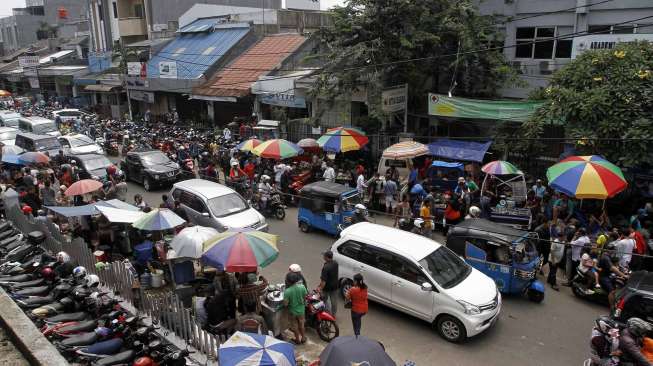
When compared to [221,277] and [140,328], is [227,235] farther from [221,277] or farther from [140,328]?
[140,328]

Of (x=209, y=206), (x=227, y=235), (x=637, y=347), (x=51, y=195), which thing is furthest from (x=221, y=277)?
(x=51, y=195)

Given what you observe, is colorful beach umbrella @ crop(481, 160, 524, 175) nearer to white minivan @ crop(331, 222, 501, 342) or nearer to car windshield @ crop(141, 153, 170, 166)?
white minivan @ crop(331, 222, 501, 342)

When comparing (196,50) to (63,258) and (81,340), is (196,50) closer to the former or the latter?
(63,258)

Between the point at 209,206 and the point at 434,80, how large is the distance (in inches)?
445

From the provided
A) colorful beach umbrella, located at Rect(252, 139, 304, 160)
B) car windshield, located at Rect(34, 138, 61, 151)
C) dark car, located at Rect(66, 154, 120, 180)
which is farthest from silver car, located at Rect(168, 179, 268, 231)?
car windshield, located at Rect(34, 138, 61, 151)

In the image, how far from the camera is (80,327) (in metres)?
7.69

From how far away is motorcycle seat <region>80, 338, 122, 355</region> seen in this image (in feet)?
23.1

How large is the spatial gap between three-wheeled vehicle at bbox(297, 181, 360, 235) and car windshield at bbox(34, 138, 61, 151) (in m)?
14.6

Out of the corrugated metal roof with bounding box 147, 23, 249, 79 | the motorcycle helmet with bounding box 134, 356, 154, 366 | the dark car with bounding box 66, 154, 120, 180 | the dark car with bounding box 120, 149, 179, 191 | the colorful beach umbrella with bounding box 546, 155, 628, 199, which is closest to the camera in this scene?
the motorcycle helmet with bounding box 134, 356, 154, 366

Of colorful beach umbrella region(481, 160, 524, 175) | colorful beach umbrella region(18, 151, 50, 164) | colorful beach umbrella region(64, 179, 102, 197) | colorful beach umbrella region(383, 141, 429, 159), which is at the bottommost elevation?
colorful beach umbrella region(18, 151, 50, 164)

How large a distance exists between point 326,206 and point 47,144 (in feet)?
51.7

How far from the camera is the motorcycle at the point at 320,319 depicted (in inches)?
352

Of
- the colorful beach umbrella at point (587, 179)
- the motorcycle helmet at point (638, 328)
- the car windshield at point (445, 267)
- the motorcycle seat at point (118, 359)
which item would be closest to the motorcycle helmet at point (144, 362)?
the motorcycle seat at point (118, 359)

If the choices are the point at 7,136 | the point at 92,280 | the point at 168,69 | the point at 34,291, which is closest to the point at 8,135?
the point at 7,136
